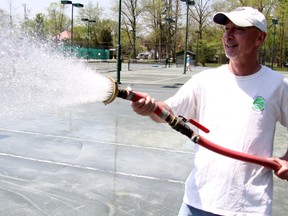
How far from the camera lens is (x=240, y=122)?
7.84ft

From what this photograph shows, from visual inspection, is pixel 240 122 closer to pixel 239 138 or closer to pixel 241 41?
pixel 239 138

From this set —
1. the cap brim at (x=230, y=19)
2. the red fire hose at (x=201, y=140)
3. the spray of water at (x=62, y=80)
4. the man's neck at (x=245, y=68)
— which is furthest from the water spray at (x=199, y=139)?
the cap brim at (x=230, y=19)

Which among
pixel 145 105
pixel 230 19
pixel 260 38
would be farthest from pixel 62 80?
pixel 260 38

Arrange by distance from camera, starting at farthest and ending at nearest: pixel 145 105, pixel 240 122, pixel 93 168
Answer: pixel 93 168 < pixel 240 122 < pixel 145 105

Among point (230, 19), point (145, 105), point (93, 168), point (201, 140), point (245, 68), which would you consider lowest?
point (93, 168)

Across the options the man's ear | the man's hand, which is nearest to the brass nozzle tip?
the man's hand

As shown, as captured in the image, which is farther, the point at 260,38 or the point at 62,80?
the point at 62,80

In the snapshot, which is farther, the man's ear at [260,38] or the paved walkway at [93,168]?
the paved walkway at [93,168]

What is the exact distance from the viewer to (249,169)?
2389 millimetres

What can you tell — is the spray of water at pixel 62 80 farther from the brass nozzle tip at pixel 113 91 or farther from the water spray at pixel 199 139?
the water spray at pixel 199 139

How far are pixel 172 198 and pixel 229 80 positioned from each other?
2.50 meters

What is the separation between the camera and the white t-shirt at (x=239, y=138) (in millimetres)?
2367

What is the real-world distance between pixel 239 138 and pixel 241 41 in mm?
576

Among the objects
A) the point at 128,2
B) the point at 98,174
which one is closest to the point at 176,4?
the point at 128,2
